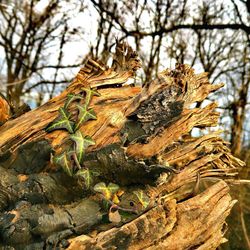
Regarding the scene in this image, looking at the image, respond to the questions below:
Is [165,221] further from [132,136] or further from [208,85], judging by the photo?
[208,85]

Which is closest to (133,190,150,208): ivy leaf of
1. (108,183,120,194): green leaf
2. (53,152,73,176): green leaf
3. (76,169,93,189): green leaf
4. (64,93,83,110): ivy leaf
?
(108,183,120,194): green leaf

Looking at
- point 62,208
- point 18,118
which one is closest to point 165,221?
point 62,208

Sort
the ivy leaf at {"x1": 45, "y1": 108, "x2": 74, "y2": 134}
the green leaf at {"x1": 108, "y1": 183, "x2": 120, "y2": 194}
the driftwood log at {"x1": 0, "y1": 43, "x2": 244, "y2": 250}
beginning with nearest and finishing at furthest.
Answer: the driftwood log at {"x1": 0, "y1": 43, "x2": 244, "y2": 250}
the green leaf at {"x1": 108, "y1": 183, "x2": 120, "y2": 194}
the ivy leaf at {"x1": 45, "y1": 108, "x2": 74, "y2": 134}

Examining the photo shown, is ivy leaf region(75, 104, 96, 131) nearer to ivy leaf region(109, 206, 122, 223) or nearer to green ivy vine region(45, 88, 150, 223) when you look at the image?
green ivy vine region(45, 88, 150, 223)

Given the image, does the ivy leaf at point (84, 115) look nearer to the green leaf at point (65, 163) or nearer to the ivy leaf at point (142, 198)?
the green leaf at point (65, 163)

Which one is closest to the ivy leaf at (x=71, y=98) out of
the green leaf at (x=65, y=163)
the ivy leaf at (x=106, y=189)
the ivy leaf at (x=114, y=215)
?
the green leaf at (x=65, y=163)

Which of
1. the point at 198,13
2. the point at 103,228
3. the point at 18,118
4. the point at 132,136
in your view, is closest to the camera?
the point at 103,228

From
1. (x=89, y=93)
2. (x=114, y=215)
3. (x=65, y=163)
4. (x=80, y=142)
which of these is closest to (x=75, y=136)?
(x=80, y=142)
